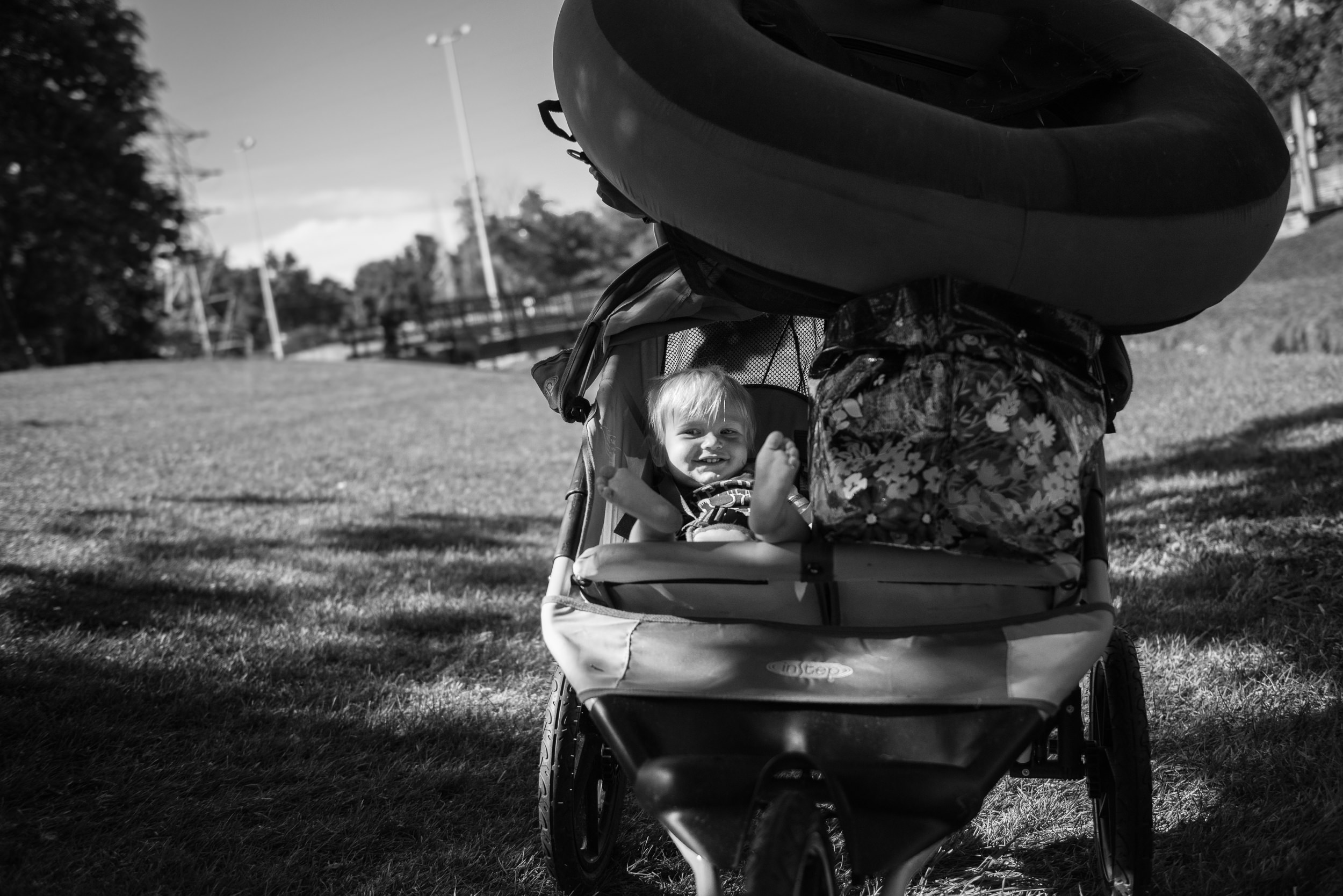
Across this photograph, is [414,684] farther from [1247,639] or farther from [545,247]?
[545,247]

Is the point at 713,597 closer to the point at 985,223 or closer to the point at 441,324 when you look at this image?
the point at 985,223

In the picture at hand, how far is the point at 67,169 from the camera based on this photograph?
1641cm

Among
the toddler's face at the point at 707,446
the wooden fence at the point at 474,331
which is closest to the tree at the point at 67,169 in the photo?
the wooden fence at the point at 474,331

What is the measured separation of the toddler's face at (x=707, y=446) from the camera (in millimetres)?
2797

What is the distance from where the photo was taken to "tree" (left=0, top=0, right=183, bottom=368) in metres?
16.2

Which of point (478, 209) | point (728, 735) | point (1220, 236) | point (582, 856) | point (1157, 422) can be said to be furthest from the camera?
point (478, 209)

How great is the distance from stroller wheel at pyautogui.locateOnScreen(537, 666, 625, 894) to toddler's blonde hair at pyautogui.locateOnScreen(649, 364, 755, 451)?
0.77 m

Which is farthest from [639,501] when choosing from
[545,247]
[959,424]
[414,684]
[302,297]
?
[302,297]

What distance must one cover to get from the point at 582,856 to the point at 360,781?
82 cm

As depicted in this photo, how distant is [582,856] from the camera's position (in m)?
2.37

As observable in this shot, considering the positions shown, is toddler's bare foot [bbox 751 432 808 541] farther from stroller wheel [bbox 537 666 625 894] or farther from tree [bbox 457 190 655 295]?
tree [bbox 457 190 655 295]

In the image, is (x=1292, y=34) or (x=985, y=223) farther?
(x=1292, y=34)

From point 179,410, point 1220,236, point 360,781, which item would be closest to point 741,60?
point 1220,236

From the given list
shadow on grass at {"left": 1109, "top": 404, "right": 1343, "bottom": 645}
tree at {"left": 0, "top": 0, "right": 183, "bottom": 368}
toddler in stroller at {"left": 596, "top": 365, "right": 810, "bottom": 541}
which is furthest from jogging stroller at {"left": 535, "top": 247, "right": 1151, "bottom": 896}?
tree at {"left": 0, "top": 0, "right": 183, "bottom": 368}
